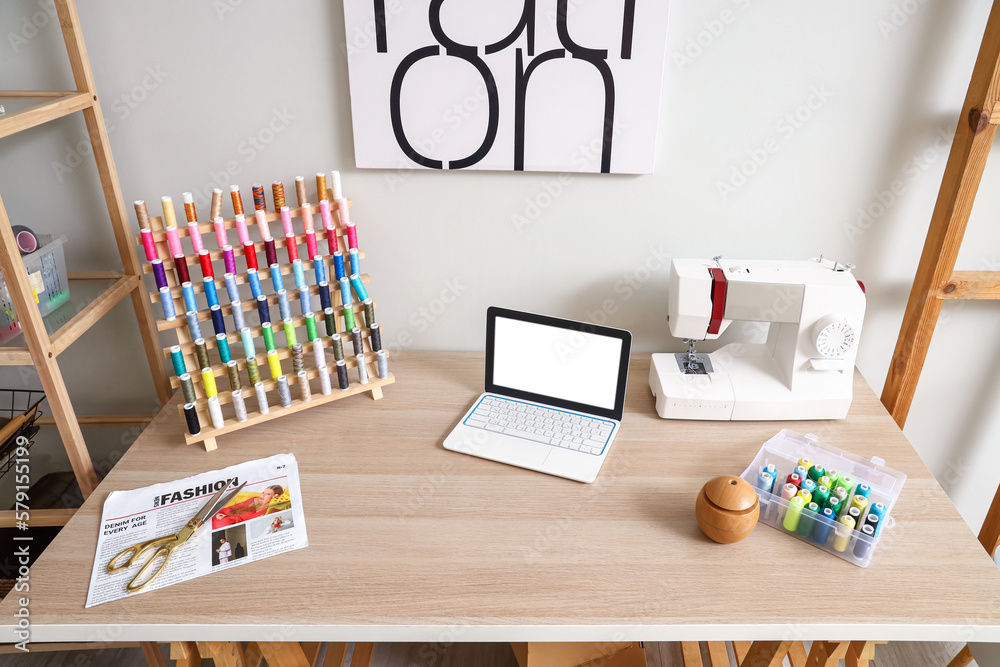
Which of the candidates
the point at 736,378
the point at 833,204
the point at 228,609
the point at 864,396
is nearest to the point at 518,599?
the point at 228,609

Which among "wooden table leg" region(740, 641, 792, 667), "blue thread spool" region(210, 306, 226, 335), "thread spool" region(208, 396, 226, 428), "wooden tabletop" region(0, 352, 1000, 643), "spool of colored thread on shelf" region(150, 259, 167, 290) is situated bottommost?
"wooden table leg" region(740, 641, 792, 667)

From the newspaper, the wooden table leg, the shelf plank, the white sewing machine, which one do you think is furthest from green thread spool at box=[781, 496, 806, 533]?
the shelf plank

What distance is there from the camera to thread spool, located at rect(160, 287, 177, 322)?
3.84 feet

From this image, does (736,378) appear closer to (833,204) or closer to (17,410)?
(833,204)

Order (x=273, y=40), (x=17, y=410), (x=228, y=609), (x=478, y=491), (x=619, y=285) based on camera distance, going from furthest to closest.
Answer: (x=17, y=410) → (x=619, y=285) → (x=273, y=40) → (x=478, y=491) → (x=228, y=609)

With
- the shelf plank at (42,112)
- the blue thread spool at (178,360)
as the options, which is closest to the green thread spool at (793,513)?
the blue thread spool at (178,360)

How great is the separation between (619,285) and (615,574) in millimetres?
734

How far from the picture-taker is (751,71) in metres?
1.31

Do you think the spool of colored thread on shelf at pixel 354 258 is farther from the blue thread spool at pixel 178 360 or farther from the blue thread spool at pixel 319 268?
the blue thread spool at pixel 178 360

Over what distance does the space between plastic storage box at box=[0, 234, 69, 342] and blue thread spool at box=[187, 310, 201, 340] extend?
307 millimetres

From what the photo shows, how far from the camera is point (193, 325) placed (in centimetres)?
121


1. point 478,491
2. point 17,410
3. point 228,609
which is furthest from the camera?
point 17,410

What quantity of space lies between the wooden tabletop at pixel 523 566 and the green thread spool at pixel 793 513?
4cm

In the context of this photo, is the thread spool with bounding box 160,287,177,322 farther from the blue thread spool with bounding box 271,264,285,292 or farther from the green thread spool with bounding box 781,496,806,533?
the green thread spool with bounding box 781,496,806,533
